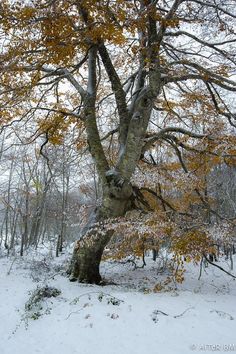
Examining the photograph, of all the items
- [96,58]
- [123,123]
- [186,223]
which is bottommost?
[186,223]

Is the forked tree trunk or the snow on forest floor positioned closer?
the snow on forest floor

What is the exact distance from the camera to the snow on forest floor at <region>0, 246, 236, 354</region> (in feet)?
14.9

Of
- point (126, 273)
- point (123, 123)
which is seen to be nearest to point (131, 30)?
point (123, 123)

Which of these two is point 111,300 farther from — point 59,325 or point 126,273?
point 126,273

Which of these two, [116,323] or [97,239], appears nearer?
[116,323]

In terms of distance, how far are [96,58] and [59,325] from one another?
7.77 m

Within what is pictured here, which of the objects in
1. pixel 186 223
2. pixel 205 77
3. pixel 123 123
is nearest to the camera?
pixel 186 223

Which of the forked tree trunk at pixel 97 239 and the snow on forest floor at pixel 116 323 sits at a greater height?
the forked tree trunk at pixel 97 239

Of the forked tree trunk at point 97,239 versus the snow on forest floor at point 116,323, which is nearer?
the snow on forest floor at point 116,323

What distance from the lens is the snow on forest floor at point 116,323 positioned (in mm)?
4547

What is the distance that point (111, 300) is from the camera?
615 centimetres

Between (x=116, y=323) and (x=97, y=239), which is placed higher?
(x=97, y=239)

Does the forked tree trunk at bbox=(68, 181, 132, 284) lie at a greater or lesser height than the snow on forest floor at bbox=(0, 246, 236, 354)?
greater

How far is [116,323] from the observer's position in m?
5.25
